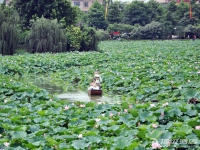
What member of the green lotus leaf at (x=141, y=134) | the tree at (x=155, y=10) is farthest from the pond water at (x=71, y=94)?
the tree at (x=155, y=10)

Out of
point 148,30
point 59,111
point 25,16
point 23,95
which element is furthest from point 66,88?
point 148,30

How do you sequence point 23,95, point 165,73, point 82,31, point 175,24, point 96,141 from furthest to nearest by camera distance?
point 175,24 < point 82,31 < point 165,73 < point 23,95 < point 96,141

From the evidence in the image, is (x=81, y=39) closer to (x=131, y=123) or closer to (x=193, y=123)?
(x=131, y=123)

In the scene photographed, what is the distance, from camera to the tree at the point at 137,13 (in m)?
50.0

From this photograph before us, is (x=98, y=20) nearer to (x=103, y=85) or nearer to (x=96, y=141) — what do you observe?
(x=103, y=85)

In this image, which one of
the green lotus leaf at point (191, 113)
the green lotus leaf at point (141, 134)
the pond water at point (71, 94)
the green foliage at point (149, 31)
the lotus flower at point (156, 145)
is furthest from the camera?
the green foliage at point (149, 31)

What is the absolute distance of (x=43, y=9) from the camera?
23859 millimetres

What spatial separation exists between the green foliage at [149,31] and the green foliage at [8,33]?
26346 mm

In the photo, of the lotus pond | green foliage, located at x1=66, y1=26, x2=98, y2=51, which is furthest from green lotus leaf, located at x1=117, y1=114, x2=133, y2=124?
green foliage, located at x1=66, y1=26, x2=98, y2=51

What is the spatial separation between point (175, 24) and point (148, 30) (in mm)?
6880

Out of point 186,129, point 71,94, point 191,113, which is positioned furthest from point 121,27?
point 186,129

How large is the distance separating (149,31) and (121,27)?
217 inches

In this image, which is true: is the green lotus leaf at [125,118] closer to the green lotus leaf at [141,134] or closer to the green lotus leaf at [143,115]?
the green lotus leaf at [143,115]

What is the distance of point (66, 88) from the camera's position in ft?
32.2
